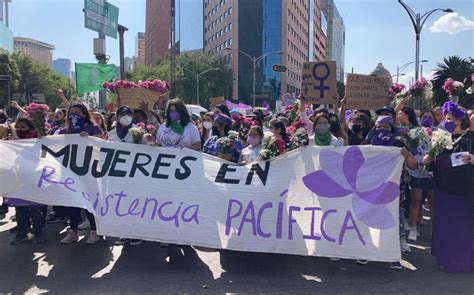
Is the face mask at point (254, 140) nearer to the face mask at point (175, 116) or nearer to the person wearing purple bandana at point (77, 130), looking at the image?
the face mask at point (175, 116)

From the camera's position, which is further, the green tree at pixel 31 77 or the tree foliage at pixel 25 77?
the green tree at pixel 31 77

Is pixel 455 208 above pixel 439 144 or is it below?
below

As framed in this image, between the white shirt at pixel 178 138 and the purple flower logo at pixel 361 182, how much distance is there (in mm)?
1537

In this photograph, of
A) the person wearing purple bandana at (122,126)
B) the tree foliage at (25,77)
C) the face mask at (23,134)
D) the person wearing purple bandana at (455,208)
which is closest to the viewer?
the person wearing purple bandana at (455,208)

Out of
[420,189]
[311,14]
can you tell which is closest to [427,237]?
[420,189]

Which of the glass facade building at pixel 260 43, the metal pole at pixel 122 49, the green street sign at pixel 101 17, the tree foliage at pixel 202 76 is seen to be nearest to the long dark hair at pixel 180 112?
the green street sign at pixel 101 17

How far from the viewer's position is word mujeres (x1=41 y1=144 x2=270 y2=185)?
489 centimetres

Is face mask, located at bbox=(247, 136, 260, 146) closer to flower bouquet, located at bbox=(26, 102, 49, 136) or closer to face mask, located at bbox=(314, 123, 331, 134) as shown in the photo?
face mask, located at bbox=(314, 123, 331, 134)

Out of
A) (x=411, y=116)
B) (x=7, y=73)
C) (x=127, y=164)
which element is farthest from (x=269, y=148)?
(x=7, y=73)

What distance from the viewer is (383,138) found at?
4.90m

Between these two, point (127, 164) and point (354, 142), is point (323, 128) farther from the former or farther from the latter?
point (127, 164)

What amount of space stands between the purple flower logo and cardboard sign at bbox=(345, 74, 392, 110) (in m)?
2.74

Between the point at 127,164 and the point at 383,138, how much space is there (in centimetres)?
→ 289

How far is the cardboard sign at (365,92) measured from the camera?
7.20 meters
